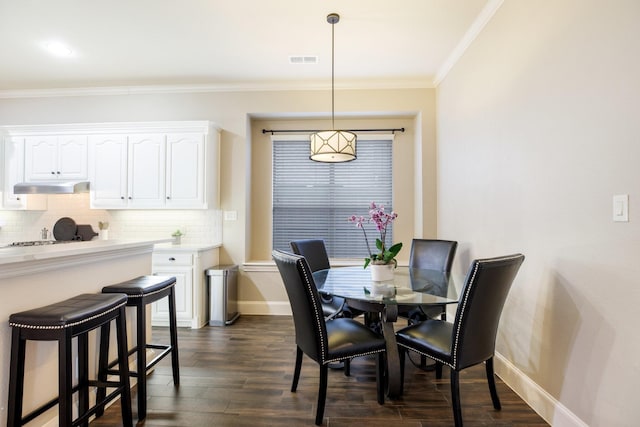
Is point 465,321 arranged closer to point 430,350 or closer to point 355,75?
point 430,350

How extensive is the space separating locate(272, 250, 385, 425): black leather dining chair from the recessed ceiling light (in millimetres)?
3032

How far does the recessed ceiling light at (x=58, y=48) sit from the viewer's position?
296 centimetres

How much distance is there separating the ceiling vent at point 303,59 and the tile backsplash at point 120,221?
1969 millimetres

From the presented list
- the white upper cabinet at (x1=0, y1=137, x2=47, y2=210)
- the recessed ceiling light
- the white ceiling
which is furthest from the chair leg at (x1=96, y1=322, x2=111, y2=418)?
the white upper cabinet at (x1=0, y1=137, x2=47, y2=210)

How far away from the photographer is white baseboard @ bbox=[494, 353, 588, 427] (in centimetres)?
172

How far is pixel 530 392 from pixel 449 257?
1145mm

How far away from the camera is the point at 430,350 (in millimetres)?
1869

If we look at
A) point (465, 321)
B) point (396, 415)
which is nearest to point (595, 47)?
point (465, 321)

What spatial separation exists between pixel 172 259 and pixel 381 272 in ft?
7.57

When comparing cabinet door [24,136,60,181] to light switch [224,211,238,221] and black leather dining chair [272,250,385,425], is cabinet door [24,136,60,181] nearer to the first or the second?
light switch [224,211,238,221]

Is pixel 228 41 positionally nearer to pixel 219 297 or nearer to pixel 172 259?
pixel 172 259

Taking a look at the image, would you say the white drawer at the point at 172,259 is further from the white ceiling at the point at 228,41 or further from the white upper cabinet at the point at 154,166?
the white ceiling at the point at 228,41

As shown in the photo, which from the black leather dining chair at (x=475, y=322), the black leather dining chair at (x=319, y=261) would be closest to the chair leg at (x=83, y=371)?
the black leather dining chair at (x=319, y=261)

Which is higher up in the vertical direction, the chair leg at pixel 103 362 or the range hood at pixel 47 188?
the range hood at pixel 47 188
